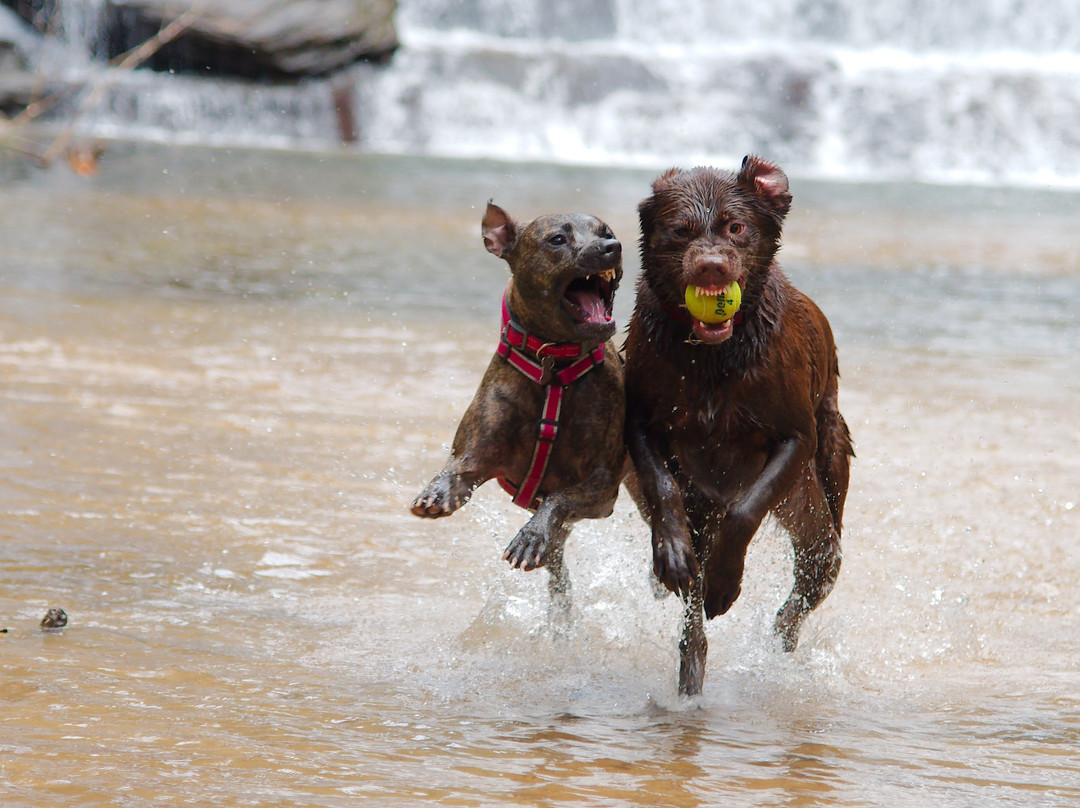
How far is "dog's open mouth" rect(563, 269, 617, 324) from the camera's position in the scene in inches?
181

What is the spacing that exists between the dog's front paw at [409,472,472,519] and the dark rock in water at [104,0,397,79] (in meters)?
22.7

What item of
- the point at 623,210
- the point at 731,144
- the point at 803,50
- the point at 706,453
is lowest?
the point at 706,453

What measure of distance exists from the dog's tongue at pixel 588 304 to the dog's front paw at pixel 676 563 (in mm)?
805

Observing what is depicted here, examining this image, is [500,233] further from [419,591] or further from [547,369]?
[419,591]

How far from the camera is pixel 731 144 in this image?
27656 mm

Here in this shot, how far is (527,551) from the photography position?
4.34m

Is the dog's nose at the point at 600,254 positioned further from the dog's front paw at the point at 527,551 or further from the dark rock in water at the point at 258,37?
the dark rock in water at the point at 258,37

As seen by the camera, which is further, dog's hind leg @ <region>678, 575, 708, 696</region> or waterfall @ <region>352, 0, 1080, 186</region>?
waterfall @ <region>352, 0, 1080, 186</region>

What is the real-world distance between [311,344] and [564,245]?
5911 millimetres

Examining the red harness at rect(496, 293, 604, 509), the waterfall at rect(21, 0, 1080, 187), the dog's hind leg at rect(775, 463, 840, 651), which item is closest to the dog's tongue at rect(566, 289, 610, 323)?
the red harness at rect(496, 293, 604, 509)

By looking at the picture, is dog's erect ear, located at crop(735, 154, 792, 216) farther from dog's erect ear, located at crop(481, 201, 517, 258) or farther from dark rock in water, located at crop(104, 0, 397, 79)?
dark rock in water, located at crop(104, 0, 397, 79)

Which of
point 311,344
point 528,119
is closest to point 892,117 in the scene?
point 528,119

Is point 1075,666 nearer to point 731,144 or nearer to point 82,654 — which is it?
point 82,654

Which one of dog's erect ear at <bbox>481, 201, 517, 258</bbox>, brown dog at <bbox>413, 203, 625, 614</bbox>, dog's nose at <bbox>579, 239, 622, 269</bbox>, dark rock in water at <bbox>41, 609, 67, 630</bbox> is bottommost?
dark rock in water at <bbox>41, 609, 67, 630</bbox>
